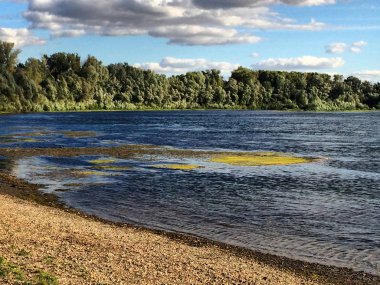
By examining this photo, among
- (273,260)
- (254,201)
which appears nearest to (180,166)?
(254,201)

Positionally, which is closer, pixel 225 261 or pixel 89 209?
pixel 225 261

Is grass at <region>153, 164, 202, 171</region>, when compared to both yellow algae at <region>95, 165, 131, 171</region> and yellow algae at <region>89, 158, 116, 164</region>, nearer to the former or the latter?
yellow algae at <region>95, 165, 131, 171</region>

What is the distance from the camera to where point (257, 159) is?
191 feet

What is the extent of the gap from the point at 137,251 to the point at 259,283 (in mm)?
5414

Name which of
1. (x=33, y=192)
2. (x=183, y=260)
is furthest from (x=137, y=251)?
(x=33, y=192)

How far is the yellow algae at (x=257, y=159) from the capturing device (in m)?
54.9

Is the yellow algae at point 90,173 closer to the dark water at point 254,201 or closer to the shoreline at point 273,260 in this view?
the dark water at point 254,201

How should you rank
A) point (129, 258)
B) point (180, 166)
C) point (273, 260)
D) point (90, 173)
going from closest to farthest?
point (129, 258), point (273, 260), point (90, 173), point (180, 166)

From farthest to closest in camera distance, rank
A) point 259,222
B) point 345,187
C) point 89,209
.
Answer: point 345,187
point 89,209
point 259,222

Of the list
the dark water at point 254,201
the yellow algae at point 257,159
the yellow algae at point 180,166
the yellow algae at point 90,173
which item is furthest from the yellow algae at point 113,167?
the yellow algae at point 257,159

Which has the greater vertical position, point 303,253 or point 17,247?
point 17,247

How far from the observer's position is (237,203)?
33.8 metres

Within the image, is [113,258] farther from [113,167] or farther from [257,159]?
[257,159]

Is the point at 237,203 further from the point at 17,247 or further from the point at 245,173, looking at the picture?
the point at 17,247
